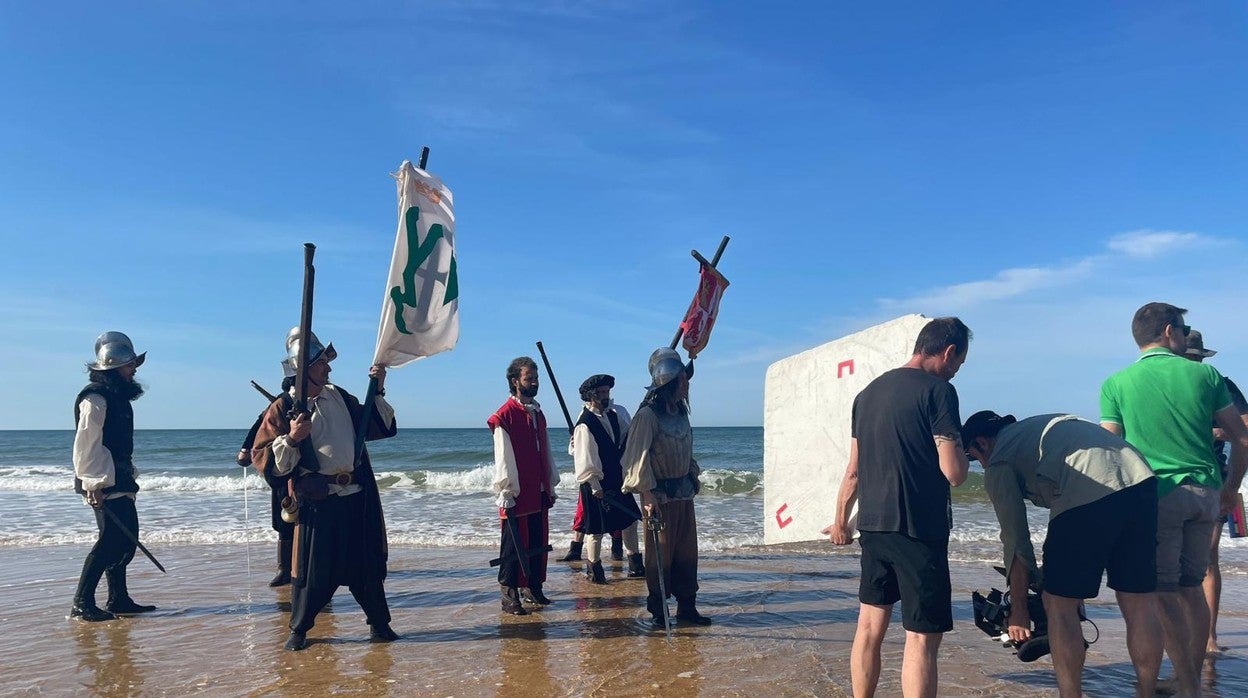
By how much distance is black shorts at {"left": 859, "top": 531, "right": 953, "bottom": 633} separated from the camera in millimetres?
3156

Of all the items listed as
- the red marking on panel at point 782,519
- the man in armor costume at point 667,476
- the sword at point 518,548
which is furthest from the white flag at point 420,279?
the red marking on panel at point 782,519

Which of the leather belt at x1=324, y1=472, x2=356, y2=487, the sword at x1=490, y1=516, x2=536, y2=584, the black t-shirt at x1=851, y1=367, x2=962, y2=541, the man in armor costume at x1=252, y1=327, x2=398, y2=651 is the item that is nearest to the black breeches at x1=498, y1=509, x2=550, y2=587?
the sword at x1=490, y1=516, x2=536, y2=584

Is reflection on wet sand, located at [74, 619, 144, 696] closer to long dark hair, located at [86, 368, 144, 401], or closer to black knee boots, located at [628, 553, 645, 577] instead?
long dark hair, located at [86, 368, 144, 401]

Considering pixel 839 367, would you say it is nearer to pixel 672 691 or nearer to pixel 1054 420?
pixel 1054 420

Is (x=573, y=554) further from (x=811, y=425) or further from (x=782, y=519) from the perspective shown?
(x=811, y=425)

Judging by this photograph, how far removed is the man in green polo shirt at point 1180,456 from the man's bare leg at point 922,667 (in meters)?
1.26

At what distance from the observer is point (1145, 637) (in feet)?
11.1

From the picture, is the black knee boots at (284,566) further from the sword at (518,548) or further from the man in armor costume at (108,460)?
the sword at (518,548)

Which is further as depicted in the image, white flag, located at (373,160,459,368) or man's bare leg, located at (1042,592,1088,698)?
white flag, located at (373,160,459,368)

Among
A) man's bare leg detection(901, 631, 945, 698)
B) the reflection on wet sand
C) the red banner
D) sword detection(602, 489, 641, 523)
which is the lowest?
the reflection on wet sand

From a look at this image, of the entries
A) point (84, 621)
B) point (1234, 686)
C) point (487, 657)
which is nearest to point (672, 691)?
point (487, 657)

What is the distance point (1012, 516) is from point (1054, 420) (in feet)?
1.64

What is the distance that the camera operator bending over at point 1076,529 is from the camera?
3.26 meters

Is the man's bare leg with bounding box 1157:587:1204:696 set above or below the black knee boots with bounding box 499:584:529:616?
above
